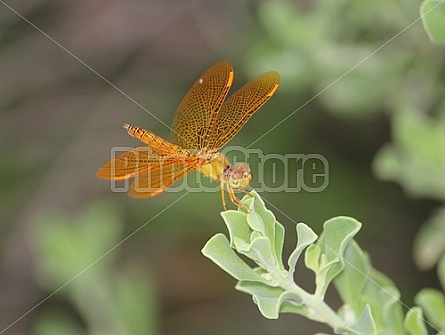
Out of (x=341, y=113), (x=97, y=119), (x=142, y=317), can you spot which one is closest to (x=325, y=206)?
(x=341, y=113)

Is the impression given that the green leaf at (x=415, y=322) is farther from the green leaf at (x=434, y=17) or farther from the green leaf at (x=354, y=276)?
the green leaf at (x=434, y=17)

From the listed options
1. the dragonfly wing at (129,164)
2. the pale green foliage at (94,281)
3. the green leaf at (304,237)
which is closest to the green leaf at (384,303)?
the green leaf at (304,237)

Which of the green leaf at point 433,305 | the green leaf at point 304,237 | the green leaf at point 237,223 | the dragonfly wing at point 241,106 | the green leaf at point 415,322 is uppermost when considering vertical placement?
the dragonfly wing at point 241,106

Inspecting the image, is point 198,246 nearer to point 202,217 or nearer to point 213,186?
point 202,217

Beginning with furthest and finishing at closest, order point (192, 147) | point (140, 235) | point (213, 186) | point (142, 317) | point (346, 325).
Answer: point (140, 235) < point (213, 186) < point (142, 317) < point (192, 147) < point (346, 325)

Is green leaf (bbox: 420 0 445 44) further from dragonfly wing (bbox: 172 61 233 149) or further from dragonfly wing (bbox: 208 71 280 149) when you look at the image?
dragonfly wing (bbox: 172 61 233 149)

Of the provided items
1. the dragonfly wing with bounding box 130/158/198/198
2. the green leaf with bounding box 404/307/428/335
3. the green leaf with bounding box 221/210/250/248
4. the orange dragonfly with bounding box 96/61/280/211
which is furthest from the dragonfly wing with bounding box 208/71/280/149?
the green leaf with bounding box 404/307/428/335
